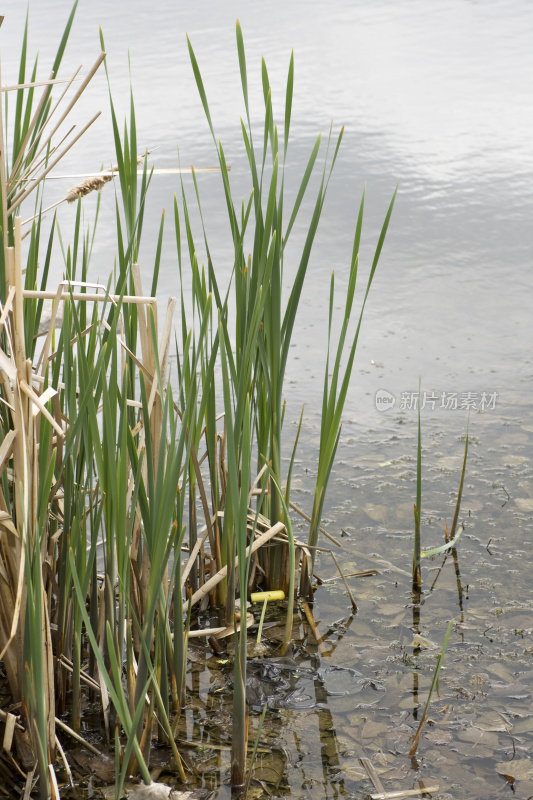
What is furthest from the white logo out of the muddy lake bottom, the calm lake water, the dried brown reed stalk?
the dried brown reed stalk

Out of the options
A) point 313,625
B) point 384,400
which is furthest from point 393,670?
point 384,400

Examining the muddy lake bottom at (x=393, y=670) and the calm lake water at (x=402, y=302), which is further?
the calm lake water at (x=402, y=302)

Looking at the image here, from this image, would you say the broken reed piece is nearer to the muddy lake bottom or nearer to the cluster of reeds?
the muddy lake bottom

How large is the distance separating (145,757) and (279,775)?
0.24 m

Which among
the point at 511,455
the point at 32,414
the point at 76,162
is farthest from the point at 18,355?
the point at 76,162

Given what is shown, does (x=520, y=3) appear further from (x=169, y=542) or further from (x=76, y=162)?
(x=169, y=542)

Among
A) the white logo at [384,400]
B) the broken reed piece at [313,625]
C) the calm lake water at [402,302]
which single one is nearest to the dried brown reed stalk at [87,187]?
→ the calm lake water at [402,302]

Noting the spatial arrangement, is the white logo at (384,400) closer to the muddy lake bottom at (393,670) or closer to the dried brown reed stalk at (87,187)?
the muddy lake bottom at (393,670)

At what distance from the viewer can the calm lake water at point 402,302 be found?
1614 mm

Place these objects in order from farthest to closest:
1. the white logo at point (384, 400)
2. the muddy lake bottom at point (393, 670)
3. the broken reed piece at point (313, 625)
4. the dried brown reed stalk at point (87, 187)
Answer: the white logo at point (384, 400)
the broken reed piece at point (313, 625)
the muddy lake bottom at point (393, 670)
the dried brown reed stalk at point (87, 187)

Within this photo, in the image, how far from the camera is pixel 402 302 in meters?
3.48

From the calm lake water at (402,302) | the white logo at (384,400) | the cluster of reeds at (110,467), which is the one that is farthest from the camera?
the white logo at (384,400)

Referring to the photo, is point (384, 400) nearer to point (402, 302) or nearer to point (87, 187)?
point (402, 302)

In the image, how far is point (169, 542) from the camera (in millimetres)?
1294
